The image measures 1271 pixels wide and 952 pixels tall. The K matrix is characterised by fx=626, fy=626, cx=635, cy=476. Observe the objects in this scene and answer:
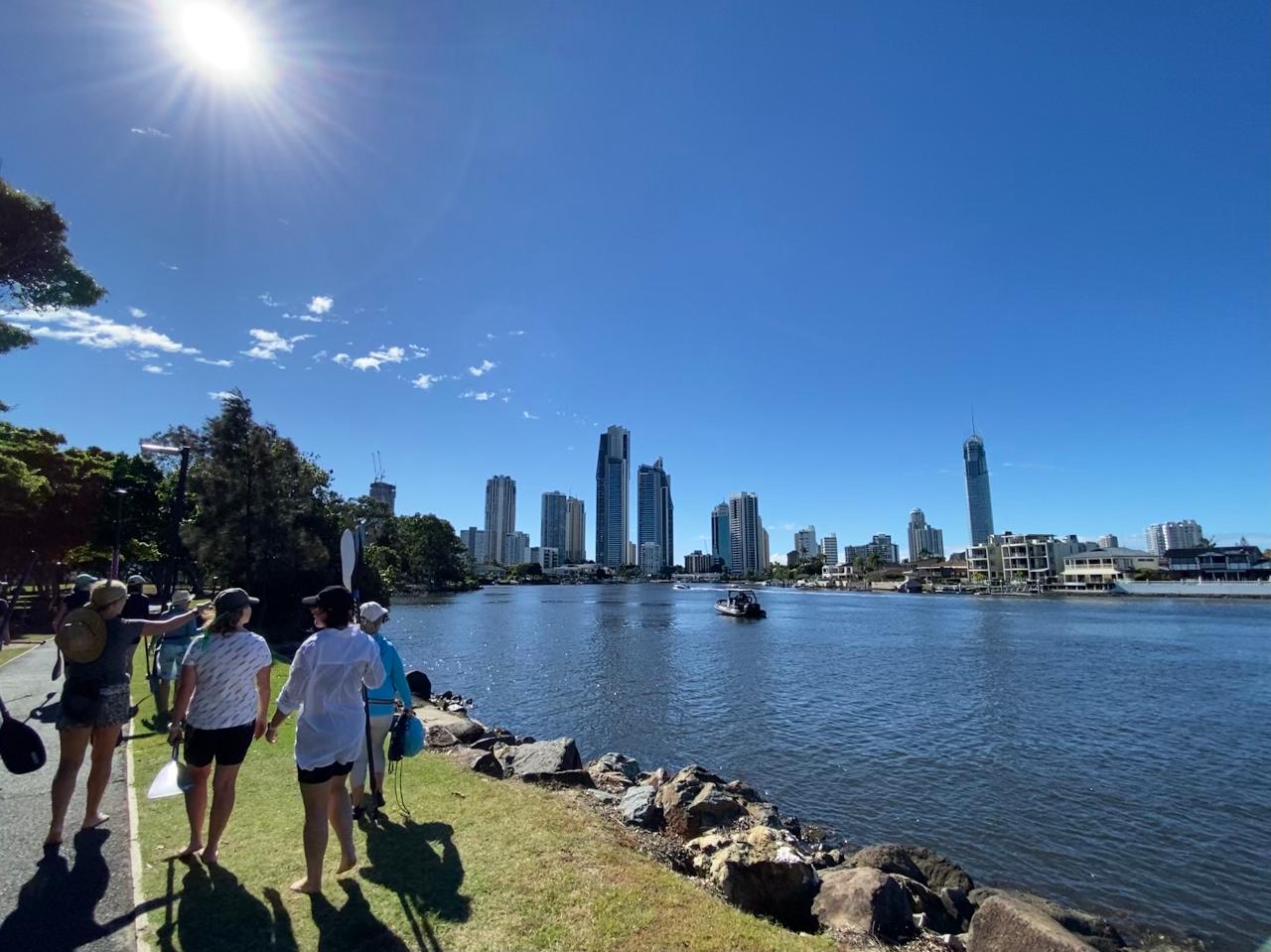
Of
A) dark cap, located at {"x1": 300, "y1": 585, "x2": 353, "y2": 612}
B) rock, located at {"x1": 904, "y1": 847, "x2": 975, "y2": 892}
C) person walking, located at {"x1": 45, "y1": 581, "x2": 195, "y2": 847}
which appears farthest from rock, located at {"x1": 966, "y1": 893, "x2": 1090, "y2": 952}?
person walking, located at {"x1": 45, "y1": 581, "x2": 195, "y2": 847}

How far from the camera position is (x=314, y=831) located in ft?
14.7

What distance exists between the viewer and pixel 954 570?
180750mm

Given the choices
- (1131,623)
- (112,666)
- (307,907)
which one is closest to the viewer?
(307,907)

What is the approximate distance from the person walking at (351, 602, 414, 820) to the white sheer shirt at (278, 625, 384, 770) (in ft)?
4.29

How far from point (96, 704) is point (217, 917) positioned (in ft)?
6.89

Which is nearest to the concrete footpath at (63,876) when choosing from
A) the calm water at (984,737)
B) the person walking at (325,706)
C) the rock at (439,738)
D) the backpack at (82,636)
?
the person walking at (325,706)

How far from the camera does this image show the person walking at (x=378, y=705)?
19.9ft

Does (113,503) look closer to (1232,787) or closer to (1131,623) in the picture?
(1232,787)

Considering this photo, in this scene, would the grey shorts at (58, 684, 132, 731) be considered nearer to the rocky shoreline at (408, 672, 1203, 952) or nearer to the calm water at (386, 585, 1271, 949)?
the rocky shoreline at (408, 672, 1203, 952)

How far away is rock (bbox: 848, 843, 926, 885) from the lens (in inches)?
349

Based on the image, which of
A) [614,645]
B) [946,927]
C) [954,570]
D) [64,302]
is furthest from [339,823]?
[954,570]

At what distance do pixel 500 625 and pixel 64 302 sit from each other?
4319 centimetres

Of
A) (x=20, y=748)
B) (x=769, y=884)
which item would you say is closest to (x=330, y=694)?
(x=20, y=748)

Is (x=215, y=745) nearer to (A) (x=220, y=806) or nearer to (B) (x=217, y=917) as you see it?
(A) (x=220, y=806)
